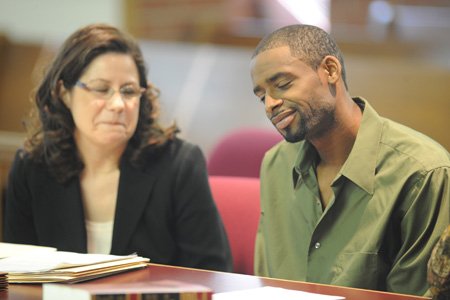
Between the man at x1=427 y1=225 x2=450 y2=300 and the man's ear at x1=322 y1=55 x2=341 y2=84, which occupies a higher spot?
the man's ear at x1=322 y1=55 x2=341 y2=84

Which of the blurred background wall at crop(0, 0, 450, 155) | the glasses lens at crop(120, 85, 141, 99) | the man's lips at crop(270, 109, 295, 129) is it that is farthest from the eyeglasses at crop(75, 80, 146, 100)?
the blurred background wall at crop(0, 0, 450, 155)

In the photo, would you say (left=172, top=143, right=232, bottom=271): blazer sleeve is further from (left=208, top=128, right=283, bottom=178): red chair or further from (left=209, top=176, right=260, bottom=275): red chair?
(left=208, top=128, right=283, bottom=178): red chair

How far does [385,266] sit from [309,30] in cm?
53

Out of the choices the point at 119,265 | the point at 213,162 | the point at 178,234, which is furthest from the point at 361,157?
the point at 213,162

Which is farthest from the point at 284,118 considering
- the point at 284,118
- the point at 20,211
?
the point at 20,211

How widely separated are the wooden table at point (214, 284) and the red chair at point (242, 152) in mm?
1061

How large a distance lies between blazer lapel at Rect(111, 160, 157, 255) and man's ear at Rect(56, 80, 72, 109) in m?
0.26

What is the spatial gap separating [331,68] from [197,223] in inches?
30.1

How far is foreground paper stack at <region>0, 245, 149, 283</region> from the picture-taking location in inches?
59.2

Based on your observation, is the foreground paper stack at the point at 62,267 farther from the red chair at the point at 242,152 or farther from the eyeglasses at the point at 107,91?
the red chair at the point at 242,152

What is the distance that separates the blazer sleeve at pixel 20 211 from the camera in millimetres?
2465

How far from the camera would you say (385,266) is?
1716 mm

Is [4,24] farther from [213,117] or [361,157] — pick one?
[361,157]

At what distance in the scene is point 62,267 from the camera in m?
1.53
